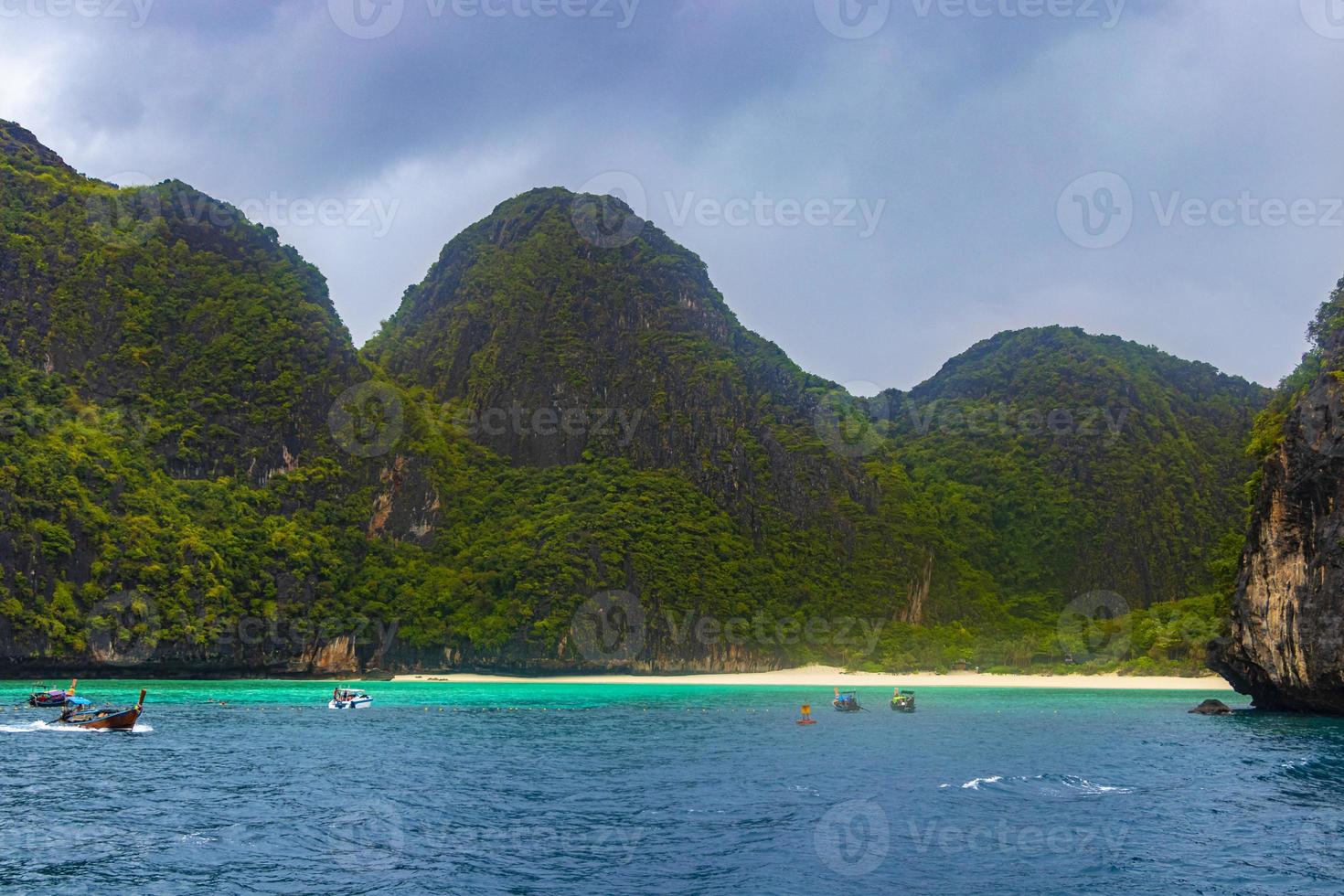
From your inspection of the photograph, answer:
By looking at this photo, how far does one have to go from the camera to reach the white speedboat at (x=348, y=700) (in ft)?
246

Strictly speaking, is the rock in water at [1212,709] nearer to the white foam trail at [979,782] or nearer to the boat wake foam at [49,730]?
the white foam trail at [979,782]

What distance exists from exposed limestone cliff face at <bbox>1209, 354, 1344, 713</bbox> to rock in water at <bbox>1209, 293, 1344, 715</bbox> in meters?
0.05

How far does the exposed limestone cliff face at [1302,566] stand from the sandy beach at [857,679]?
5257 cm

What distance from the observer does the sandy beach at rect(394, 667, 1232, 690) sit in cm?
11525

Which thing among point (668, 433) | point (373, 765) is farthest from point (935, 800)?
point (668, 433)

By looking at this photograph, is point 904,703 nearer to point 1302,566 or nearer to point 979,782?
point 1302,566

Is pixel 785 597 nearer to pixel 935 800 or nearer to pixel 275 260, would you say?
pixel 275 260

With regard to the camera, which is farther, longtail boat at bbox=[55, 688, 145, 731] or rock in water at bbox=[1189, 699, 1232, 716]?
rock in water at bbox=[1189, 699, 1232, 716]

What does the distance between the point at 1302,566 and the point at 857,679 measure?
85.6 metres

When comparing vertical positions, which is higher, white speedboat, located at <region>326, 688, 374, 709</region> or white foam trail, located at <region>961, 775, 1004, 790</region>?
white speedboat, located at <region>326, 688, 374, 709</region>

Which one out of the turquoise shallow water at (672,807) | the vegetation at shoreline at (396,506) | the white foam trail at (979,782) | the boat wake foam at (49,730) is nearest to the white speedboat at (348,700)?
the turquoise shallow water at (672,807)

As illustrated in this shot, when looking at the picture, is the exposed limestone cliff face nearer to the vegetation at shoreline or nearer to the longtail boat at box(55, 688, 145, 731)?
the vegetation at shoreline

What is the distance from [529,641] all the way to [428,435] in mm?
57134

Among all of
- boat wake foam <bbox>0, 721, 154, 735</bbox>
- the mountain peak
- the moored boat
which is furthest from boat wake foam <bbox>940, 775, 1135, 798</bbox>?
the mountain peak
